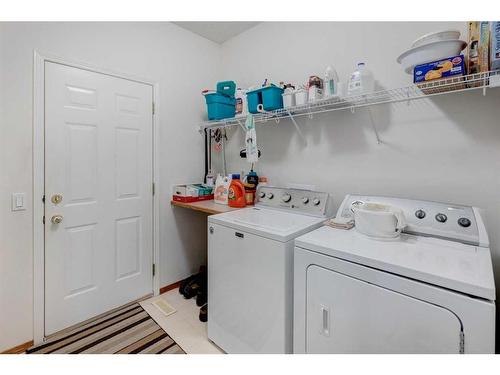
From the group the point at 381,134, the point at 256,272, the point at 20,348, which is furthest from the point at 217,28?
the point at 20,348

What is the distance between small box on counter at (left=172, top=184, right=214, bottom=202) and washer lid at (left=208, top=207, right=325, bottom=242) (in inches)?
25.6

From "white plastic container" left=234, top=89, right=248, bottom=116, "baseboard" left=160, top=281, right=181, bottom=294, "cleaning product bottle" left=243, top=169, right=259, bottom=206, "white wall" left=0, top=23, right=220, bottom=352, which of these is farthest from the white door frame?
"cleaning product bottle" left=243, top=169, right=259, bottom=206

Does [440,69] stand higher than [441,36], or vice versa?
[441,36]

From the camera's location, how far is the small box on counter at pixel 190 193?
246cm

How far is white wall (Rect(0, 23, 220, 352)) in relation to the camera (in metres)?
1.66

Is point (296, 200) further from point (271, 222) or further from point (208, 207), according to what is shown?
point (208, 207)

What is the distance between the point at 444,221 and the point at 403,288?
0.57 metres

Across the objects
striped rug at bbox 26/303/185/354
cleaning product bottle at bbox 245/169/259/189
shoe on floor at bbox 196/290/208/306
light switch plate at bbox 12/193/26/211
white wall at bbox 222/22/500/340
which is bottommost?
striped rug at bbox 26/303/185/354

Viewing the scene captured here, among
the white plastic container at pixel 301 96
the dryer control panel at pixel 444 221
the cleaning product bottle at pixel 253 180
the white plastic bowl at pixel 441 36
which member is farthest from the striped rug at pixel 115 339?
the white plastic bowl at pixel 441 36

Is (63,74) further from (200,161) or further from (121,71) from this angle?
(200,161)

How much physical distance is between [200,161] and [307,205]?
1.41 m

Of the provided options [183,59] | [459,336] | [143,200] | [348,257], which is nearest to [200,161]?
[143,200]

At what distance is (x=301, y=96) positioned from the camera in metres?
1.90

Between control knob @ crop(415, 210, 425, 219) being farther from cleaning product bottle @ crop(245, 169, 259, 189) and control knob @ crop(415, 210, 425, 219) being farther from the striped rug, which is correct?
the striped rug
